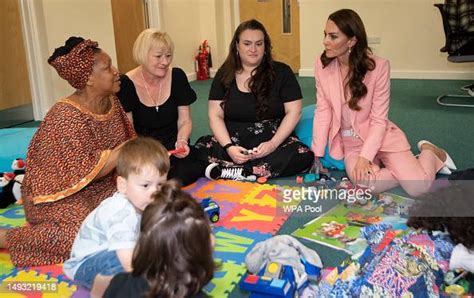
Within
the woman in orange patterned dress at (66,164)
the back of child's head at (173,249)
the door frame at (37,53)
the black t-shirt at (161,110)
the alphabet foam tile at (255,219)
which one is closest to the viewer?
the back of child's head at (173,249)

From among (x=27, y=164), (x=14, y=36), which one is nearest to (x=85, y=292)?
(x=27, y=164)

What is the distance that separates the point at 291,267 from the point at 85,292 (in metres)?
0.67

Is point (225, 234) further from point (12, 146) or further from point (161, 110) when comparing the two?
point (12, 146)

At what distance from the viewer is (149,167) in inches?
56.2

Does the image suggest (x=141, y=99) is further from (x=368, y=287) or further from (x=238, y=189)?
(x=368, y=287)

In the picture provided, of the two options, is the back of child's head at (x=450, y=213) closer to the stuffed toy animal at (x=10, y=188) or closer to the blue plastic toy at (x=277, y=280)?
the blue plastic toy at (x=277, y=280)

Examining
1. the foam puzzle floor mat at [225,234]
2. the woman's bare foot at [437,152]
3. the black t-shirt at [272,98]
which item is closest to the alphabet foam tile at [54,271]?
the foam puzzle floor mat at [225,234]

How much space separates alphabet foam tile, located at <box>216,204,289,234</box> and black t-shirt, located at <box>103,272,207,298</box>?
3.10 ft

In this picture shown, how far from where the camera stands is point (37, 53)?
158 inches

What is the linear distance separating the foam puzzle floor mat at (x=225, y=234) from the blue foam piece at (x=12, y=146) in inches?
13.7

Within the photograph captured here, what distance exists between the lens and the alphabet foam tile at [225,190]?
2.42 metres

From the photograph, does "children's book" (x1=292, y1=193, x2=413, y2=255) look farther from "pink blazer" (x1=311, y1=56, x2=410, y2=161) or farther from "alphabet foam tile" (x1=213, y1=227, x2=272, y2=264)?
"pink blazer" (x1=311, y1=56, x2=410, y2=161)

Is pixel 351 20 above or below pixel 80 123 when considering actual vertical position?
above

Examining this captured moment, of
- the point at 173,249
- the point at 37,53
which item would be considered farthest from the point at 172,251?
the point at 37,53
